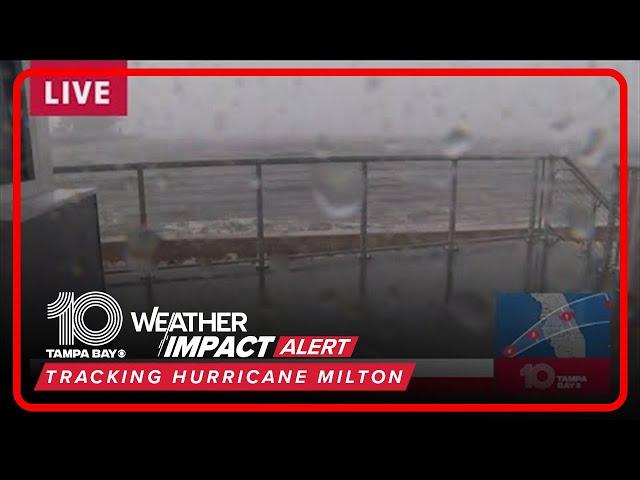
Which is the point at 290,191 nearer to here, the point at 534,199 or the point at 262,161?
the point at 262,161

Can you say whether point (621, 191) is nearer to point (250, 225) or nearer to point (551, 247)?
point (551, 247)

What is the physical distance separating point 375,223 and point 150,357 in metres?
0.81

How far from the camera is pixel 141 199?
4.94 ft

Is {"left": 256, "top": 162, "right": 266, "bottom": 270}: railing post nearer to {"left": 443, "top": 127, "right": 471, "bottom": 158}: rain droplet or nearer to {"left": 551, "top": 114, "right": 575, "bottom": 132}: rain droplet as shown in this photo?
{"left": 443, "top": 127, "right": 471, "bottom": 158}: rain droplet

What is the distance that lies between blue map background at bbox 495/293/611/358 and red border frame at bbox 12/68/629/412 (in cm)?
5

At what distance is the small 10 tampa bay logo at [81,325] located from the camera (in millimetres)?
1394

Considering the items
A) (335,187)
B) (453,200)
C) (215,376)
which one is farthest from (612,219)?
(215,376)

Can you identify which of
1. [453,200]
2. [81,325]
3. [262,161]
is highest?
[262,161]

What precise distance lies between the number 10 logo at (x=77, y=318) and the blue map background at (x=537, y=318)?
982mm

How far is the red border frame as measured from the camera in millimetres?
1327

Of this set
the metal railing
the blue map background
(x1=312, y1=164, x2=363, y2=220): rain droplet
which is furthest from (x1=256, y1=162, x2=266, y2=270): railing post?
the blue map background

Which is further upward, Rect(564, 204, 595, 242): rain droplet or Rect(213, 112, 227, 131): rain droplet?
Rect(213, 112, 227, 131): rain droplet

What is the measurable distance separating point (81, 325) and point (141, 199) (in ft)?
1.17

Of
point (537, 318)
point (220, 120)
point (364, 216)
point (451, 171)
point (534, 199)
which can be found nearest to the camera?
point (220, 120)
